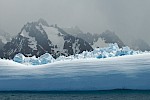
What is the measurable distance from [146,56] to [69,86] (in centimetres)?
942

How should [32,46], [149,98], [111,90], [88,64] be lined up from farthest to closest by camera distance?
[32,46] < [88,64] < [111,90] < [149,98]

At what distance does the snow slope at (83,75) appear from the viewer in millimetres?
32188

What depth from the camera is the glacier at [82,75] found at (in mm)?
32156

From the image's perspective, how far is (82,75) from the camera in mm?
33625

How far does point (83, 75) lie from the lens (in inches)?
1323

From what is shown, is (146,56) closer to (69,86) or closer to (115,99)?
(69,86)

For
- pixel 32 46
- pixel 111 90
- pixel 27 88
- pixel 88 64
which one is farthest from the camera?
pixel 32 46

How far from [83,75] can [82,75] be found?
105mm

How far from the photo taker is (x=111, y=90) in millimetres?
30969

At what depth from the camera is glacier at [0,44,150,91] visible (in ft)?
105

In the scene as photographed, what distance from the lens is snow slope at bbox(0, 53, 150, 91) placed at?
106 feet

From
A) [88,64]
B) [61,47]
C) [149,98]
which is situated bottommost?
[149,98]

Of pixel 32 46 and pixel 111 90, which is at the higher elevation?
pixel 32 46

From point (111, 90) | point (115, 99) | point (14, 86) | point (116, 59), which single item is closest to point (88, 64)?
point (116, 59)
